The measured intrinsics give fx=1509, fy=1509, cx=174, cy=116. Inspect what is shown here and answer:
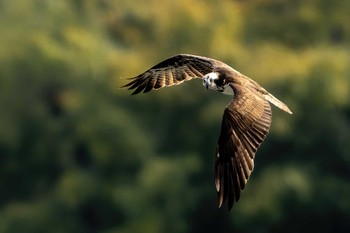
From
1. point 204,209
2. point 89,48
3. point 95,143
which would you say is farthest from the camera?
point 89,48

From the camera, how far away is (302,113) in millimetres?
53281

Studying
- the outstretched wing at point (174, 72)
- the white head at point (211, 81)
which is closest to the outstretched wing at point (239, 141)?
the white head at point (211, 81)

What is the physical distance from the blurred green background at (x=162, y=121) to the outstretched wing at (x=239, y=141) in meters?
31.7

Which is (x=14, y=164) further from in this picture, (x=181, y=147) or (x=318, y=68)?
(x=318, y=68)

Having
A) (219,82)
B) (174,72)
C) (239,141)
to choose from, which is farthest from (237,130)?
(174,72)

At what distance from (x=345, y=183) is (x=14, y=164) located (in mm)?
13213

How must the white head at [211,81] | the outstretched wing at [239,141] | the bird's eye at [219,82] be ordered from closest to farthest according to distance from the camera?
the outstretched wing at [239,141], the bird's eye at [219,82], the white head at [211,81]

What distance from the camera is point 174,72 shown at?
19531 mm

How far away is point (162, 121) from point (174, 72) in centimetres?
3667

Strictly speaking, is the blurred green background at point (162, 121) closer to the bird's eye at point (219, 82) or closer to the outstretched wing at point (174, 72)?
the outstretched wing at point (174, 72)

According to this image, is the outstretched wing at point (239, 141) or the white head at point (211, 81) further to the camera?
the white head at point (211, 81)

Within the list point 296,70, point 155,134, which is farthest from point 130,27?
point 296,70

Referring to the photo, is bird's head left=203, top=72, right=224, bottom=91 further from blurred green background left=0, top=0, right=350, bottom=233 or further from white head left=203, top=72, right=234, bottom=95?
blurred green background left=0, top=0, right=350, bottom=233

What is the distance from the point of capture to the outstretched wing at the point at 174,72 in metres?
19.3
